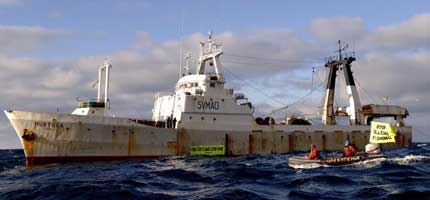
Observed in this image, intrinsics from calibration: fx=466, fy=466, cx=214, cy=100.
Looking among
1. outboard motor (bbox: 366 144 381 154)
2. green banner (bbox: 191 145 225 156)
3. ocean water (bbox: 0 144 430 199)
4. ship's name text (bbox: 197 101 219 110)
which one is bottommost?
ocean water (bbox: 0 144 430 199)

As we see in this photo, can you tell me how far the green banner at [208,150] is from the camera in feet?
152

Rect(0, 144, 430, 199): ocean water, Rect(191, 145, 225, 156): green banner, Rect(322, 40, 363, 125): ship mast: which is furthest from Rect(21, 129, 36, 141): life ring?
Rect(322, 40, 363, 125): ship mast

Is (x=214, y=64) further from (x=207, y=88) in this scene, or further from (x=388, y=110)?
(x=388, y=110)

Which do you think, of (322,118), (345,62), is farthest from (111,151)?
(345,62)

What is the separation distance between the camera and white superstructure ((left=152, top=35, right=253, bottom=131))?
46750mm

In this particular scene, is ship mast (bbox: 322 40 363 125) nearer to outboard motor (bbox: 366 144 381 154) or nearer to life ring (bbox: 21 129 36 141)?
outboard motor (bbox: 366 144 381 154)

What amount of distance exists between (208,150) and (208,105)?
181 inches

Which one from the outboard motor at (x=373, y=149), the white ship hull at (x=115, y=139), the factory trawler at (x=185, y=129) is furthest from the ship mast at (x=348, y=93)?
the outboard motor at (x=373, y=149)

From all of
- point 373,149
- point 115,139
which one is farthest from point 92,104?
point 373,149

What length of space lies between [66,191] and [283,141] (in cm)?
3481

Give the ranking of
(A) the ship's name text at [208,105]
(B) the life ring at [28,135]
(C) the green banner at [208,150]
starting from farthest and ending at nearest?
(A) the ship's name text at [208,105] < (C) the green banner at [208,150] < (B) the life ring at [28,135]

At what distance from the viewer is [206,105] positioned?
4772 cm

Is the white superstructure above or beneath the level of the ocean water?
above

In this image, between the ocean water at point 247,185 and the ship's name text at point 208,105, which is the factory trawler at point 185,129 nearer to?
the ship's name text at point 208,105
